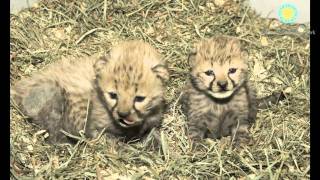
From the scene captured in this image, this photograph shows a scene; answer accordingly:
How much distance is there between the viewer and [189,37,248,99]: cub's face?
411 centimetres

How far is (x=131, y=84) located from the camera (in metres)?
3.84

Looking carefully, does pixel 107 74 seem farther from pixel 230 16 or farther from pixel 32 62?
pixel 230 16

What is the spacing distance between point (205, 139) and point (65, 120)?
100cm

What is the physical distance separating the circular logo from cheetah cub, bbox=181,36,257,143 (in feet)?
3.69

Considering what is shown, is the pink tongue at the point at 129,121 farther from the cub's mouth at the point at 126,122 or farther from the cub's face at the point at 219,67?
the cub's face at the point at 219,67

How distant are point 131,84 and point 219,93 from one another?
26.9 inches

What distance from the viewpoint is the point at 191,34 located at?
5.25 metres

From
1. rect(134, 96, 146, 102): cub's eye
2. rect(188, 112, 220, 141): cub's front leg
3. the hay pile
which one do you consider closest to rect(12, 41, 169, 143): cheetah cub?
rect(134, 96, 146, 102): cub's eye

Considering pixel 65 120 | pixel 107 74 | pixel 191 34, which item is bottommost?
pixel 65 120

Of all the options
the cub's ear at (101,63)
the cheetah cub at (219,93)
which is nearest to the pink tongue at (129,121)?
the cub's ear at (101,63)

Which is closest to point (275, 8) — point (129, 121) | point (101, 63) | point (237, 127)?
point (237, 127)

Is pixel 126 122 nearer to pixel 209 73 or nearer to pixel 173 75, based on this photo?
pixel 209 73

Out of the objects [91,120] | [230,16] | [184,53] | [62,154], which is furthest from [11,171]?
[230,16]

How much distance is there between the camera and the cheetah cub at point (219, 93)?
4129mm
